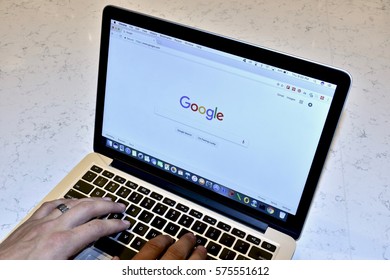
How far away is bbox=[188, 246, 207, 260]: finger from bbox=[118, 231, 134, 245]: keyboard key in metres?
0.10

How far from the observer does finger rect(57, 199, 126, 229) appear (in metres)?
0.73

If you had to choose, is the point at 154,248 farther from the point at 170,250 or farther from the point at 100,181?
the point at 100,181

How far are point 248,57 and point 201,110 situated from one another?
0.36ft

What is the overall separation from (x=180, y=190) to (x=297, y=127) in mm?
234

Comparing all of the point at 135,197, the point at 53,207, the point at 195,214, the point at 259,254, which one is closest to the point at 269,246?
the point at 259,254

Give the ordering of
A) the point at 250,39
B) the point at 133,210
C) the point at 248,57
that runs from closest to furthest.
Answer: the point at 248,57 → the point at 133,210 → the point at 250,39

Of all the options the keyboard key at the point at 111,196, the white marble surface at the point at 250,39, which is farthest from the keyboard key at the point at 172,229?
the white marble surface at the point at 250,39

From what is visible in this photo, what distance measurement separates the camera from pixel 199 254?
0.70 metres

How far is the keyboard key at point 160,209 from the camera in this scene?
77 cm

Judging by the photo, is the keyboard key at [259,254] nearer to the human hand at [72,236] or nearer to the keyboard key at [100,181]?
the human hand at [72,236]
